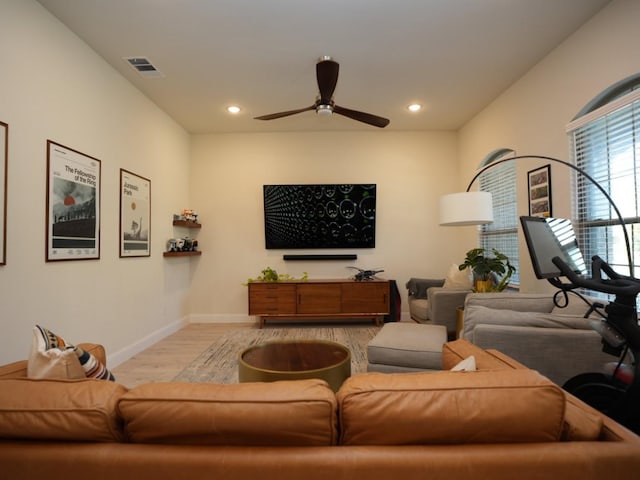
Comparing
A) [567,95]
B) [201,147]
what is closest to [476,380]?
[567,95]

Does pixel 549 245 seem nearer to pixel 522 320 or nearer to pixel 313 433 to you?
pixel 522 320

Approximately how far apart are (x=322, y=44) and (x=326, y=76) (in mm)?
436

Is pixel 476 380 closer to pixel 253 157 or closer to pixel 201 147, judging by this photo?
pixel 253 157

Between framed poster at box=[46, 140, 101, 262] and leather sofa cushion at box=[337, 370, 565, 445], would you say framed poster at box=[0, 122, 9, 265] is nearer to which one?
framed poster at box=[46, 140, 101, 262]

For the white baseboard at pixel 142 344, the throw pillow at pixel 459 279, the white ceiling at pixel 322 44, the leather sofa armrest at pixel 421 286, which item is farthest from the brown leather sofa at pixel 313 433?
the leather sofa armrest at pixel 421 286

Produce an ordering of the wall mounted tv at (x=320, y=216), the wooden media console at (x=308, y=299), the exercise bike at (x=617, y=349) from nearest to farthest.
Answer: the exercise bike at (x=617, y=349)
the wooden media console at (x=308, y=299)
the wall mounted tv at (x=320, y=216)

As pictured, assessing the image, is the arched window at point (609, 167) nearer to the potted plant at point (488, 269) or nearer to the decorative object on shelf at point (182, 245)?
the potted plant at point (488, 269)

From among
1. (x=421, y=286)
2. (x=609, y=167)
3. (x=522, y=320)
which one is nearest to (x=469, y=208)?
(x=609, y=167)

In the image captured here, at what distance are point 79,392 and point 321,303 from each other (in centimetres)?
401

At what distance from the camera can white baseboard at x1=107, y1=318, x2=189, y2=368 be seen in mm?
3355

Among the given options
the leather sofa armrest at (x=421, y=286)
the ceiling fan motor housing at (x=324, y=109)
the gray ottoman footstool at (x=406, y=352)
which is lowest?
the gray ottoman footstool at (x=406, y=352)

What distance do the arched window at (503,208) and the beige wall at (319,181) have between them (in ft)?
2.73

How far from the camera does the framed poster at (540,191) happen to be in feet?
10.7

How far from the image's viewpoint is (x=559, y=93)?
120 inches
